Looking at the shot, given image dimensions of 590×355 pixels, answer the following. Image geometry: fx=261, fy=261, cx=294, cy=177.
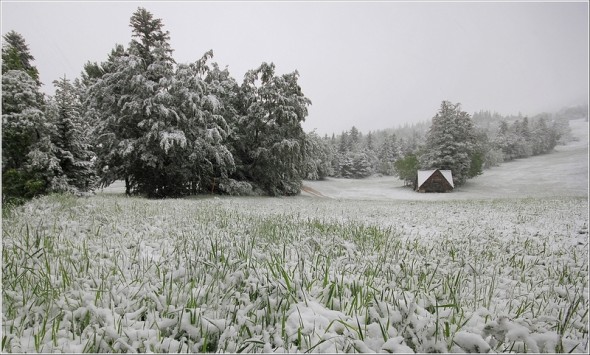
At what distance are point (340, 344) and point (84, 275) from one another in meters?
2.87

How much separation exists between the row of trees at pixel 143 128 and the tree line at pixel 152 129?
0.06m

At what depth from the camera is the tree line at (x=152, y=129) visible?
13820mm

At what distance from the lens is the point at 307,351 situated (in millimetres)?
1896

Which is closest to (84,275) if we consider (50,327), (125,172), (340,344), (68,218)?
(50,327)

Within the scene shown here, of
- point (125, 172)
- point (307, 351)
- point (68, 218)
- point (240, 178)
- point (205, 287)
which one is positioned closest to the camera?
point (307, 351)

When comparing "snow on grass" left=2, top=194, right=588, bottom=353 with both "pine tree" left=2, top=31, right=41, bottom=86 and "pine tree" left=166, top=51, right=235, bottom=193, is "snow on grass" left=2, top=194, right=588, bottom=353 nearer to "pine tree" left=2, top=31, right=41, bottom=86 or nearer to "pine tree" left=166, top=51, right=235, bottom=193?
"pine tree" left=166, top=51, right=235, bottom=193

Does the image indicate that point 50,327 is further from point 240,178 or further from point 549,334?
point 240,178

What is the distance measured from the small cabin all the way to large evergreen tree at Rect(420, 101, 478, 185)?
250 cm

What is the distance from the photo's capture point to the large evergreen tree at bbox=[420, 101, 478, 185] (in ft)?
135

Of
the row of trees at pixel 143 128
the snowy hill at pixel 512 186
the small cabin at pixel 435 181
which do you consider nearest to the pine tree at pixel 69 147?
the row of trees at pixel 143 128

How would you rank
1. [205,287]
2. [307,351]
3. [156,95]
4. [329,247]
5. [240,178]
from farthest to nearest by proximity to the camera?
[240,178] < [156,95] < [329,247] < [205,287] < [307,351]

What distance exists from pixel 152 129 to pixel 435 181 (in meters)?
39.2

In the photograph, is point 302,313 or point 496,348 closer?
point 496,348

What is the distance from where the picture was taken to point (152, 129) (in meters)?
15.6
